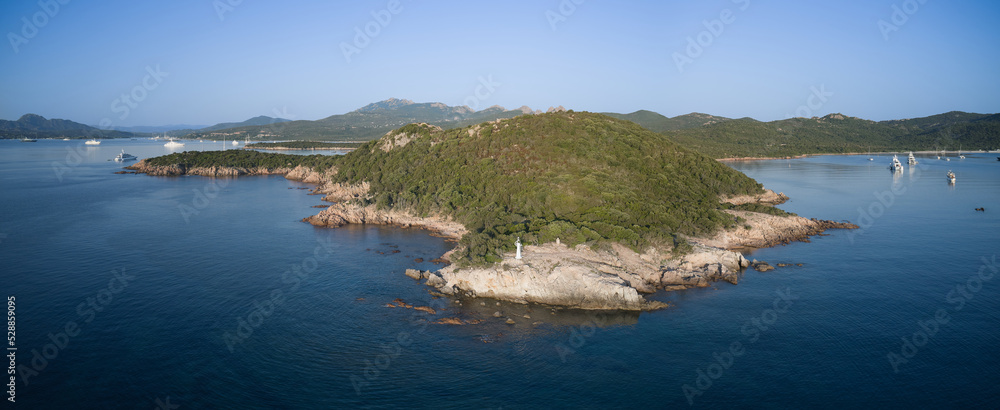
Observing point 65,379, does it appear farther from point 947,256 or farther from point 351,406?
point 947,256

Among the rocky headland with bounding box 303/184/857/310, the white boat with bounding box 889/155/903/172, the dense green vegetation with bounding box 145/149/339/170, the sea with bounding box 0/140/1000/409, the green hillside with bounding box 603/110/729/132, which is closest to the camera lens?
the sea with bounding box 0/140/1000/409

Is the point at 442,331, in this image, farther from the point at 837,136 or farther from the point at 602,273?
the point at 837,136

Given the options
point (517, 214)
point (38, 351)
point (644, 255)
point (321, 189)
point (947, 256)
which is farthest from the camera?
point (321, 189)

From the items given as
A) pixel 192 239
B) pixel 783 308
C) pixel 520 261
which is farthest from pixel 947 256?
pixel 192 239

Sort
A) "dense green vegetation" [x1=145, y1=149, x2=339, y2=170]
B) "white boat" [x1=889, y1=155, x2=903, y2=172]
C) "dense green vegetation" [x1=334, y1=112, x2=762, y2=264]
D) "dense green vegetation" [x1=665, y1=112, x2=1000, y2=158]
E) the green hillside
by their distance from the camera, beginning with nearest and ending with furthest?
"dense green vegetation" [x1=334, y1=112, x2=762, y2=264] < "white boat" [x1=889, y1=155, x2=903, y2=172] < "dense green vegetation" [x1=145, y1=149, x2=339, y2=170] < "dense green vegetation" [x1=665, y1=112, x2=1000, y2=158] < the green hillside

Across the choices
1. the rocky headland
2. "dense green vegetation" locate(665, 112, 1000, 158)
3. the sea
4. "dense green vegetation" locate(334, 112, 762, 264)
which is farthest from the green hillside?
the rocky headland

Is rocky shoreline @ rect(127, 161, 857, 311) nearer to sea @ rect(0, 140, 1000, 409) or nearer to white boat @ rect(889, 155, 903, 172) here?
sea @ rect(0, 140, 1000, 409)
